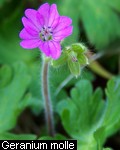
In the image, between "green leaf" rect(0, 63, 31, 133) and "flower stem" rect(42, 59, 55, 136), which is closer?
"flower stem" rect(42, 59, 55, 136)

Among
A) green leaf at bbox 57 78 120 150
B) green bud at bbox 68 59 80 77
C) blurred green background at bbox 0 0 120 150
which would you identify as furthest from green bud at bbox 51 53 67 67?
blurred green background at bbox 0 0 120 150

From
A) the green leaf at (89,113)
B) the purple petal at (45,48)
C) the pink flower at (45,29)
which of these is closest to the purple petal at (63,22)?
the pink flower at (45,29)

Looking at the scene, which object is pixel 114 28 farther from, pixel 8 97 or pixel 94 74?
pixel 8 97

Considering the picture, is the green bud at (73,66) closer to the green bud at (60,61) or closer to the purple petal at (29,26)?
the green bud at (60,61)

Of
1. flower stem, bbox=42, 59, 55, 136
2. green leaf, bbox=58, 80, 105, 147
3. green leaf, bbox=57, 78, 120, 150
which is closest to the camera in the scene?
flower stem, bbox=42, 59, 55, 136

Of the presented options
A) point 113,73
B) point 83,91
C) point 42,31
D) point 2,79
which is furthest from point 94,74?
→ point 42,31

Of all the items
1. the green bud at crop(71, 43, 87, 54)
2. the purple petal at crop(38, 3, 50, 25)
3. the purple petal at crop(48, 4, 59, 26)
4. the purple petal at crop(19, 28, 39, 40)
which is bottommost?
the green bud at crop(71, 43, 87, 54)

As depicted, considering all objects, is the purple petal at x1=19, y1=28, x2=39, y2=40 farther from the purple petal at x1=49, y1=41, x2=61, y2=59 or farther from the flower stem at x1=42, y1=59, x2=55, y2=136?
the flower stem at x1=42, y1=59, x2=55, y2=136

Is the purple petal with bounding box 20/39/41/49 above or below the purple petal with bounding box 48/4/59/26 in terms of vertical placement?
below
